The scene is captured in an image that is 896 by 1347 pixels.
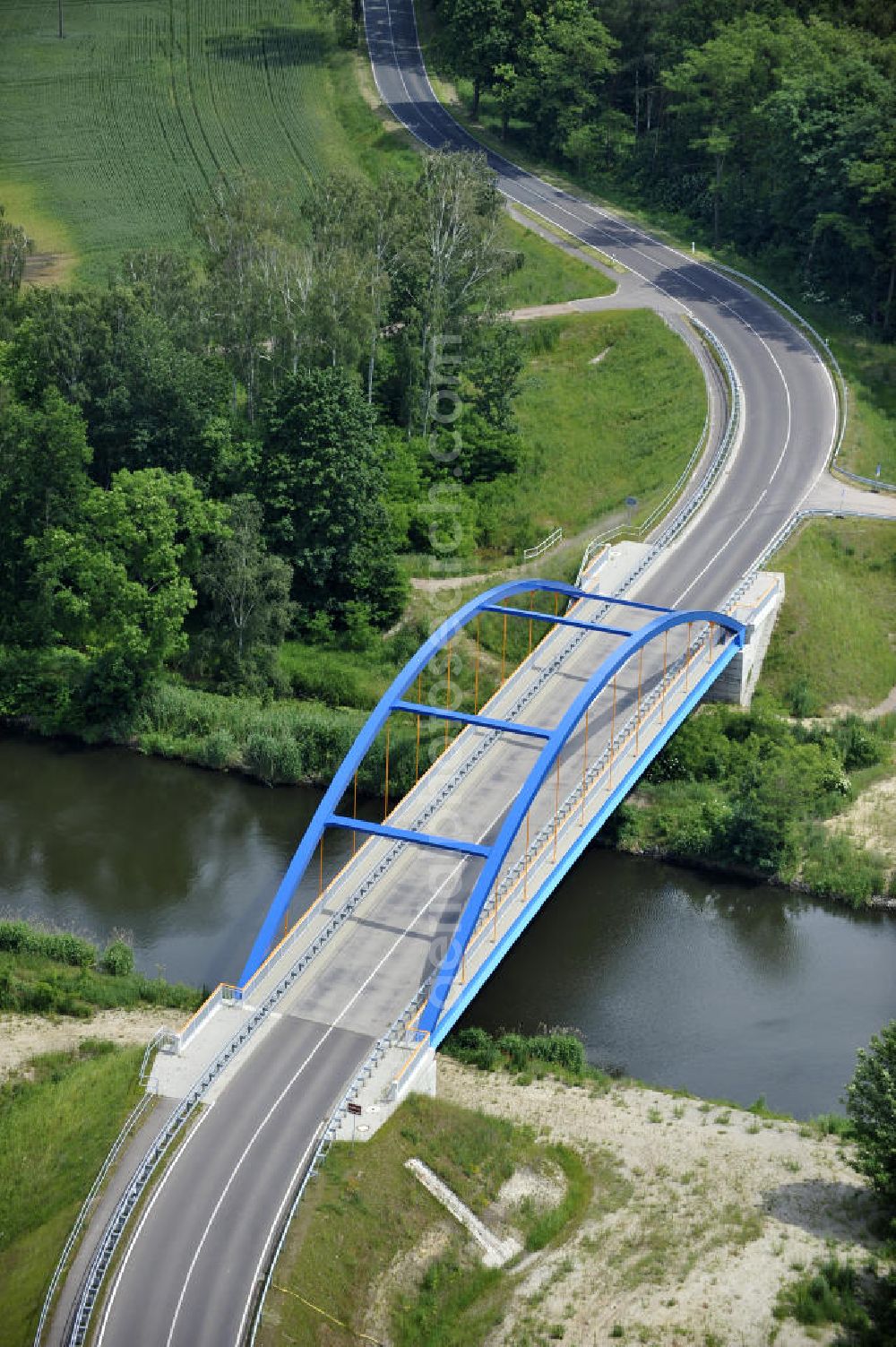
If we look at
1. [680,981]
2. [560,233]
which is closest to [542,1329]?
[680,981]

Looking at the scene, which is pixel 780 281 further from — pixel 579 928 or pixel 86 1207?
pixel 86 1207

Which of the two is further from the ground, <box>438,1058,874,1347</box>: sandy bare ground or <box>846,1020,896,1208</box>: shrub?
<box>846,1020,896,1208</box>: shrub

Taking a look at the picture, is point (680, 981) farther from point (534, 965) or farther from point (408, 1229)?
point (408, 1229)

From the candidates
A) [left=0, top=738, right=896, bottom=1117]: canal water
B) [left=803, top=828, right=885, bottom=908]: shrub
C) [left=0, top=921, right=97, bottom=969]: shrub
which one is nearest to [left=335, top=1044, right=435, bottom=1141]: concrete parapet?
[left=0, top=738, right=896, bottom=1117]: canal water

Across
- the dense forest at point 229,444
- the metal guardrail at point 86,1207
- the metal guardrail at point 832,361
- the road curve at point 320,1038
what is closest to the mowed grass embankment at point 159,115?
the metal guardrail at point 832,361

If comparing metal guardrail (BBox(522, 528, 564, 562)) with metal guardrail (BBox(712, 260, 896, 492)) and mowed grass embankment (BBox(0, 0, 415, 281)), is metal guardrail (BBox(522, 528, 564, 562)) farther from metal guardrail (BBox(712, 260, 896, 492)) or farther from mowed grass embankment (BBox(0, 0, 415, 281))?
mowed grass embankment (BBox(0, 0, 415, 281))

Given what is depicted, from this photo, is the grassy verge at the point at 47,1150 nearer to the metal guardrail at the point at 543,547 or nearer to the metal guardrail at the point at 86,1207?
the metal guardrail at the point at 86,1207
